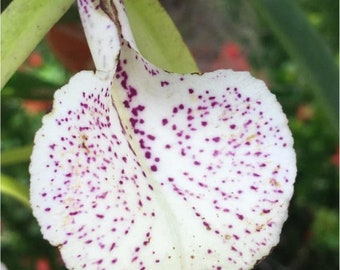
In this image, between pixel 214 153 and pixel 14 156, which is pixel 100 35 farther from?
pixel 14 156

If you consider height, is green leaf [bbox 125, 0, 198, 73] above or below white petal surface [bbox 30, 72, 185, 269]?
above

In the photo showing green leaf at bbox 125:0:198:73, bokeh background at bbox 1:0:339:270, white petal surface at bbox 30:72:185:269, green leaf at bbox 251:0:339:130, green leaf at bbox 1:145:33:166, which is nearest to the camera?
white petal surface at bbox 30:72:185:269

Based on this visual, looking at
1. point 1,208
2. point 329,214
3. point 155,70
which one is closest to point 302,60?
point 155,70

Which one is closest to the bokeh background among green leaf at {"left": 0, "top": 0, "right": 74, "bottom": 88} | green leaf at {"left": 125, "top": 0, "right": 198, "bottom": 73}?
green leaf at {"left": 125, "top": 0, "right": 198, "bottom": 73}

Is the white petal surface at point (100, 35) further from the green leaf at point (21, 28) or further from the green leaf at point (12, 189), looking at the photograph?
the green leaf at point (12, 189)

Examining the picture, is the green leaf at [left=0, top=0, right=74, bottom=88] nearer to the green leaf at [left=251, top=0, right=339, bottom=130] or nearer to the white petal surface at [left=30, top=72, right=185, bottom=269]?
the white petal surface at [left=30, top=72, right=185, bottom=269]

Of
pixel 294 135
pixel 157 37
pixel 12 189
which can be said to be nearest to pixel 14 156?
pixel 12 189

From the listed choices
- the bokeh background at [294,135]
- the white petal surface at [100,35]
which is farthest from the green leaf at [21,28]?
the bokeh background at [294,135]
